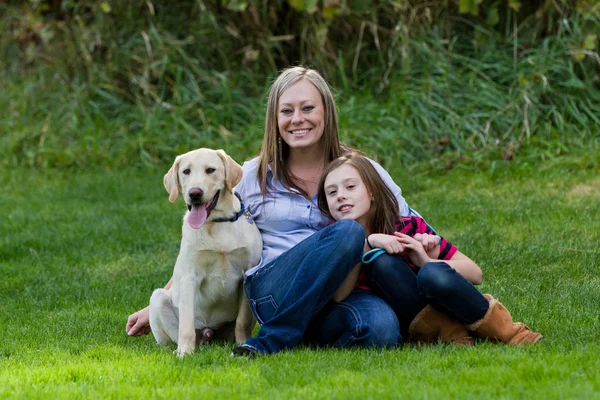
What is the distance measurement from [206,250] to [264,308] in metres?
0.37

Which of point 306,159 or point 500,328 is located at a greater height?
point 306,159

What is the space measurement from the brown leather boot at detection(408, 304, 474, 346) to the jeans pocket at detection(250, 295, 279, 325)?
24.8 inches

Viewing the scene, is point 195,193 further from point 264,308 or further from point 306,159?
point 306,159

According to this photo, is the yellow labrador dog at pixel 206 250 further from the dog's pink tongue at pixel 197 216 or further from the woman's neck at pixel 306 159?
the woman's neck at pixel 306 159

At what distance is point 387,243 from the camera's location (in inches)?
156

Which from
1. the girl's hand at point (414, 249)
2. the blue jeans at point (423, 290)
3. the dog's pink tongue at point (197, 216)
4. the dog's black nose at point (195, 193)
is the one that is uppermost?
the dog's black nose at point (195, 193)

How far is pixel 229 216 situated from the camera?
4184 mm

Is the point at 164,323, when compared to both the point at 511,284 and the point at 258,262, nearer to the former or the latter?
the point at 258,262

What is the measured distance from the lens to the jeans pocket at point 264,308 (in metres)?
4.08

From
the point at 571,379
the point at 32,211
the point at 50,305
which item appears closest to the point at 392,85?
the point at 32,211

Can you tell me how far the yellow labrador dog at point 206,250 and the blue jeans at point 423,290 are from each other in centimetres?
62

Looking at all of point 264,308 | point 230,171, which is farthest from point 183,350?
point 230,171

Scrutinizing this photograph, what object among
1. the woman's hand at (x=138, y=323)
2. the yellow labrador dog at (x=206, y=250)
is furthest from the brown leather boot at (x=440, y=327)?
the woman's hand at (x=138, y=323)

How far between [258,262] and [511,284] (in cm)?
181
